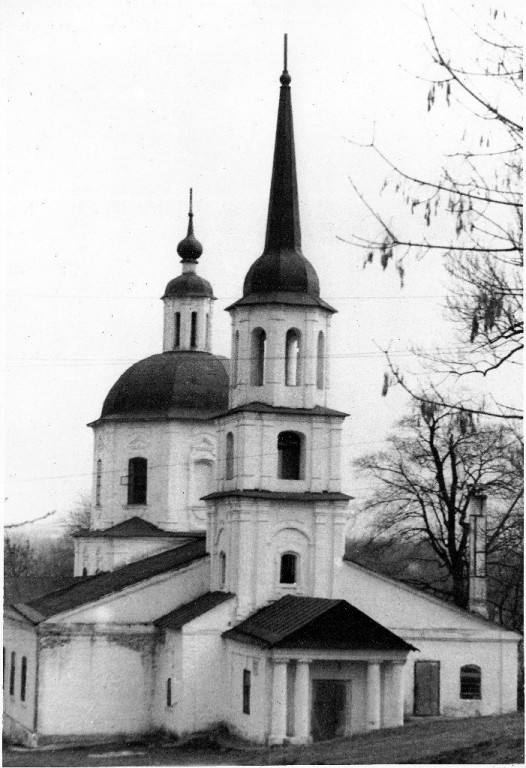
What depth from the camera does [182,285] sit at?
4547cm

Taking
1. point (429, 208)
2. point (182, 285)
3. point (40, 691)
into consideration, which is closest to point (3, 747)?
point (40, 691)

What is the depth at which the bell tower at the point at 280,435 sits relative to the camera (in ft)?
114

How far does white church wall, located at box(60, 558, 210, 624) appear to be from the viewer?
115 ft

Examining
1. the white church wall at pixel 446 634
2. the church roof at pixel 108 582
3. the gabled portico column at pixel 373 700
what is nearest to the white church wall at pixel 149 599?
the church roof at pixel 108 582

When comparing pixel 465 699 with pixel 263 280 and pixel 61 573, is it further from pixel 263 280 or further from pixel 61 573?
pixel 61 573

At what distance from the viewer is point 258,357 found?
35938 millimetres

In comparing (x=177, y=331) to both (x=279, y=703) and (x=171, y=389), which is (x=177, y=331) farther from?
(x=279, y=703)

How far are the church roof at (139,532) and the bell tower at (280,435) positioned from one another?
671 cm

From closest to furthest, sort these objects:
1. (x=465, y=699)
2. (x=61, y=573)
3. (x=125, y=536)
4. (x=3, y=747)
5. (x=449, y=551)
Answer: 1. (x=3, y=747)
2. (x=465, y=699)
3. (x=449, y=551)
4. (x=125, y=536)
5. (x=61, y=573)

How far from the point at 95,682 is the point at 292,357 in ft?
28.2

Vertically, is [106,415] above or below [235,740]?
above

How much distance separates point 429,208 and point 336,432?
20.7 m

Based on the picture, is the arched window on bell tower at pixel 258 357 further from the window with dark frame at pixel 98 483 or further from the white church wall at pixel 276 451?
the window with dark frame at pixel 98 483

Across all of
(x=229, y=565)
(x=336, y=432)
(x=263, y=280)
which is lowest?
(x=229, y=565)
